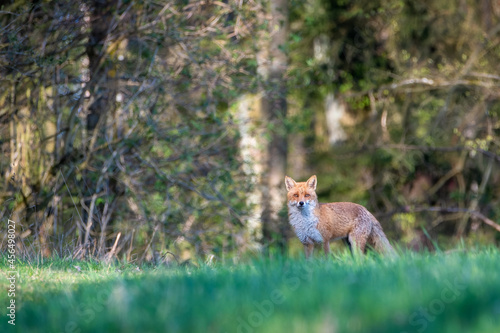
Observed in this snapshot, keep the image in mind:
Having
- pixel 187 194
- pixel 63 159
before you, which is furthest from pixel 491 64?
pixel 63 159

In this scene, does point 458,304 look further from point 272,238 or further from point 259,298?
point 272,238

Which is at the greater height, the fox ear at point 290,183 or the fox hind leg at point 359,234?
the fox ear at point 290,183

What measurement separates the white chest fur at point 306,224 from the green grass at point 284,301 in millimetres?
1708

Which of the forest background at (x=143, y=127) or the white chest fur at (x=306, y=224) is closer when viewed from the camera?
the white chest fur at (x=306, y=224)

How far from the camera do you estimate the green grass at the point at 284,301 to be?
3.53 metres

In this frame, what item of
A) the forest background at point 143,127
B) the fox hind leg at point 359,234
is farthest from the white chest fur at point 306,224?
the forest background at point 143,127

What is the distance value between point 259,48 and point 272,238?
3.72 meters

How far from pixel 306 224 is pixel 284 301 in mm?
2917

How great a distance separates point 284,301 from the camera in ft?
12.9

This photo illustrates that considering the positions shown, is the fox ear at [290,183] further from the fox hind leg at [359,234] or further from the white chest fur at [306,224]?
the fox hind leg at [359,234]

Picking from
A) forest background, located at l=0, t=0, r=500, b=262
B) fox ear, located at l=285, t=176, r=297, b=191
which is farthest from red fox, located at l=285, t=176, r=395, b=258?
forest background, located at l=0, t=0, r=500, b=262

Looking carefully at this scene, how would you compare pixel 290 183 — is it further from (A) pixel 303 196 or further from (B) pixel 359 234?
(B) pixel 359 234

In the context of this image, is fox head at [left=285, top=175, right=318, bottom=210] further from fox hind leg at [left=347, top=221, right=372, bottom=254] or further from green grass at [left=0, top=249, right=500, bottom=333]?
green grass at [left=0, top=249, right=500, bottom=333]

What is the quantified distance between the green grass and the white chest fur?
1.71 meters
